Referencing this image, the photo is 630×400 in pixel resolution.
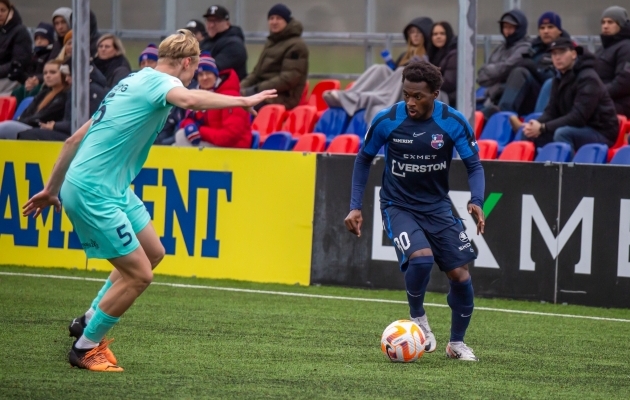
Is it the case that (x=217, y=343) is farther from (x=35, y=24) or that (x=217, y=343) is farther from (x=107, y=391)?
(x=35, y=24)

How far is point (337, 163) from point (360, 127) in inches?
110

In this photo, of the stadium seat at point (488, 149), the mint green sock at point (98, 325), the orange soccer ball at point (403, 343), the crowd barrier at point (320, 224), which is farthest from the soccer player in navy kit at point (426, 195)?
the stadium seat at point (488, 149)

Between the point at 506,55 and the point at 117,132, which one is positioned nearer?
A: the point at 117,132

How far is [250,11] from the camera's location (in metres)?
18.6

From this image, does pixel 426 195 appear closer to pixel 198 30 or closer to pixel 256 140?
pixel 256 140

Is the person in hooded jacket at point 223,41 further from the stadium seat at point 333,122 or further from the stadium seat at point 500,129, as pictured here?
the stadium seat at point 500,129

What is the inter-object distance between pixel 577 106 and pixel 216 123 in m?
3.99

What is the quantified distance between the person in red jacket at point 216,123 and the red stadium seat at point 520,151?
2929 mm

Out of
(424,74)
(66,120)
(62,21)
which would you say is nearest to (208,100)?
(424,74)

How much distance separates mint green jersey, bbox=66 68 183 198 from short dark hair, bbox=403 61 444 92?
168cm

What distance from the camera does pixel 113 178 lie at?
6.81m

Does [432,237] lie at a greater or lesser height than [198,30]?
lesser

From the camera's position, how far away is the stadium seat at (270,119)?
14.8m

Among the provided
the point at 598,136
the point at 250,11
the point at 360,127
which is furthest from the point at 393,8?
the point at 598,136
